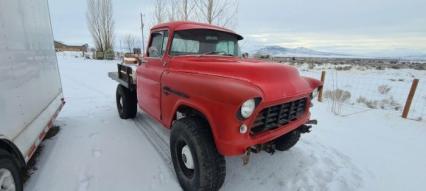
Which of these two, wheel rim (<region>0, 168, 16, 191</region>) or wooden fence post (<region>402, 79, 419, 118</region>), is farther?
wooden fence post (<region>402, 79, 419, 118</region>)

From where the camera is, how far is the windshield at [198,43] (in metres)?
3.46

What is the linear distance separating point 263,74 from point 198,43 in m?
1.32

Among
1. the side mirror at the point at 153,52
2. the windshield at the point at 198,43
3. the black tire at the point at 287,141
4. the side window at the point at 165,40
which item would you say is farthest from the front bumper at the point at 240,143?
the side mirror at the point at 153,52

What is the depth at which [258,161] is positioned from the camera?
11.5 ft

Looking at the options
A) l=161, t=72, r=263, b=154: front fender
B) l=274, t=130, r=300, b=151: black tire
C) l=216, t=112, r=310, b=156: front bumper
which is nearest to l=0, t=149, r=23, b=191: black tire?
l=161, t=72, r=263, b=154: front fender

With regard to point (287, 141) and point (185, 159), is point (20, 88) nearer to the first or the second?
point (185, 159)

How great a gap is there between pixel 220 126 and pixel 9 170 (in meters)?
2.00

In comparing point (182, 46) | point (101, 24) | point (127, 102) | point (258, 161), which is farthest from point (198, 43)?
point (101, 24)

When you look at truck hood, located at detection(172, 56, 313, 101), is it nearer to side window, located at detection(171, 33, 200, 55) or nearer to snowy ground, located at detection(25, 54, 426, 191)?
side window, located at detection(171, 33, 200, 55)

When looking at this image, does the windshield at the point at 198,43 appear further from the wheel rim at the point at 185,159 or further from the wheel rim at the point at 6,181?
the wheel rim at the point at 6,181

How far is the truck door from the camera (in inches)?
138

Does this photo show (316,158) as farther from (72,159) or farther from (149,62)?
(72,159)

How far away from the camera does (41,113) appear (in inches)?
129

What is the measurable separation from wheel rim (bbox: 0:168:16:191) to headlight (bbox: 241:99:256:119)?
86.5 inches
